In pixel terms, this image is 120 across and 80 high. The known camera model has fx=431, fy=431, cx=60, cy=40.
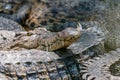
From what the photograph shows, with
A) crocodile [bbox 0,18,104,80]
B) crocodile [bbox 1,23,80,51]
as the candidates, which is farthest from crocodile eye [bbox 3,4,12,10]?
crocodile [bbox 0,18,104,80]

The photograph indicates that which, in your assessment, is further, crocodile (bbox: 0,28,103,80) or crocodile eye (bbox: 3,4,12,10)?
crocodile eye (bbox: 3,4,12,10)

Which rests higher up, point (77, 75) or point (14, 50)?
point (14, 50)

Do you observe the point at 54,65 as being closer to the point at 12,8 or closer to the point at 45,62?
the point at 45,62

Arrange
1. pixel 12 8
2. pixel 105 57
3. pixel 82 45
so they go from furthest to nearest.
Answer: pixel 12 8 → pixel 82 45 → pixel 105 57

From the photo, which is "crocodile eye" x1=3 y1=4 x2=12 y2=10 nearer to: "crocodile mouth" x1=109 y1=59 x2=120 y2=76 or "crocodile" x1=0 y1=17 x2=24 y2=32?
"crocodile" x1=0 y1=17 x2=24 y2=32

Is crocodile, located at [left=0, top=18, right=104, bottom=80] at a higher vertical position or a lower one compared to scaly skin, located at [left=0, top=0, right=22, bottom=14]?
lower

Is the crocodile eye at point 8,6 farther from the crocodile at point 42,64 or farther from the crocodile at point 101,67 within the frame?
the crocodile at point 101,67

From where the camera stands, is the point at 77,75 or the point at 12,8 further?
the point at 12,8

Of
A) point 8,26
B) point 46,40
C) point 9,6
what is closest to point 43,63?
point 46,40

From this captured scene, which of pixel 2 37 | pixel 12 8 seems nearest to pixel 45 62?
pixel 2 37
